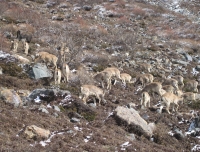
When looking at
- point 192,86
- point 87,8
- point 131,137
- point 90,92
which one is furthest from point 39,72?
point 87,8

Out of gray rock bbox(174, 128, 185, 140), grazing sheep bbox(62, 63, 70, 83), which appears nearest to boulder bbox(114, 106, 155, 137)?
gray rock bbox(174, 128, 185, 140)

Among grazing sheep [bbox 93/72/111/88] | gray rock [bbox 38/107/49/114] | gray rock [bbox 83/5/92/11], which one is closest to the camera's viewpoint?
gray rock [bbox 38/107/49/114]

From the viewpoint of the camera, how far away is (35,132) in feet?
30.7

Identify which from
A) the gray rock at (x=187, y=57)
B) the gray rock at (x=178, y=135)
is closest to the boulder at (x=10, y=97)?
the gray rock at (x=178, y=135)

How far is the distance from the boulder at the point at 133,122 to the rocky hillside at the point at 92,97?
4cm

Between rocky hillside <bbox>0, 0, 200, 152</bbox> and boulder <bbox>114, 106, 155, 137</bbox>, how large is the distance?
0.04 meters

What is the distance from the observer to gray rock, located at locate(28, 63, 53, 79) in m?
16.0

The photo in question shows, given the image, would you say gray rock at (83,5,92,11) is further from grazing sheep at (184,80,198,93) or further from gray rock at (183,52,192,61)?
grazing sheep at (184,80,198,93)

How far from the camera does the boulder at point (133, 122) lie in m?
12.0

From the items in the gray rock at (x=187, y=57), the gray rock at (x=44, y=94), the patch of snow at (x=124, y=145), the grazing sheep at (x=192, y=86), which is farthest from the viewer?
the gray rock at (x=187, y=57)

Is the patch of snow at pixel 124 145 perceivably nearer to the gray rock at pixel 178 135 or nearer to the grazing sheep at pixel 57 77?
the gray rock at pixel 178 135

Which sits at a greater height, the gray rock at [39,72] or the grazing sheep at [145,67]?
the gray rock at [39,72]

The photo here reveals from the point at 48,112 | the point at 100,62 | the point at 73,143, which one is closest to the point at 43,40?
the point at 100,62

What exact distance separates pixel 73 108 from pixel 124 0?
51577 mm
